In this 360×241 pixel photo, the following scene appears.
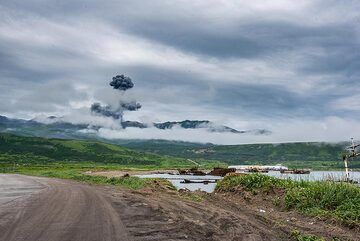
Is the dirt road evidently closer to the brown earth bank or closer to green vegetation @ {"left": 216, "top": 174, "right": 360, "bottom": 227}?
the brown earth bank

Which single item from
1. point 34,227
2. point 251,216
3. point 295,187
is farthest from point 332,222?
point 34,227

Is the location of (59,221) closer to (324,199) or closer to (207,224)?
(207,224)

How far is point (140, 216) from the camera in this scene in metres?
20.1

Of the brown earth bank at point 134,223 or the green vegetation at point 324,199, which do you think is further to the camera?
the green vegetation at point 324,199

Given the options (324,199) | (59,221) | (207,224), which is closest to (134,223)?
(59,221)

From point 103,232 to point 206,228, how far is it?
4420 mm

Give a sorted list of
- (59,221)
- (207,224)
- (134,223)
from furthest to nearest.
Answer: (207,224) → (134,223) → (59,221)

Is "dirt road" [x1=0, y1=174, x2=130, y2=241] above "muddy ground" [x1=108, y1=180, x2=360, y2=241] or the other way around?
above

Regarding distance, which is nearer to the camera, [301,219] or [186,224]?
[186,224]

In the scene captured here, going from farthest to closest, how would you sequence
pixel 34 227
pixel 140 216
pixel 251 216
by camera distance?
pixel 251 216
pixel 140 216
pixel 34 227

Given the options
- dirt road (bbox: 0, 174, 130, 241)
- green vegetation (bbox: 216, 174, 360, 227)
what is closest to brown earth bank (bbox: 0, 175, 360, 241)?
dirt road (bbox: 0, 174, 130, 241)

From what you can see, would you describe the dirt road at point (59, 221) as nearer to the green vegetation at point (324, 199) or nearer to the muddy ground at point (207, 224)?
the muddy ground at point (207, 224)

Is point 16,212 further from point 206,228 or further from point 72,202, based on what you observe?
point 206,228

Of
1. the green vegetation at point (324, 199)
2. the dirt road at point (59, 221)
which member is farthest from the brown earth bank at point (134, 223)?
the green vegetation at point (324, 199)
